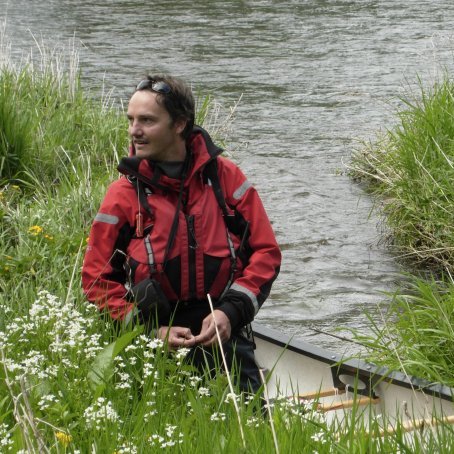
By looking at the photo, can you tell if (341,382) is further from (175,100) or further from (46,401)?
(46,401)

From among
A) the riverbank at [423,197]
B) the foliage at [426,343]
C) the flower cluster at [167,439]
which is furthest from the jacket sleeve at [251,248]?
the riverbank at [423,197]

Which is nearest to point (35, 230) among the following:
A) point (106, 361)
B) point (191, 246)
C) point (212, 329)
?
point (191, 246)

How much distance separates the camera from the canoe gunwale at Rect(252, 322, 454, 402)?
183 inches

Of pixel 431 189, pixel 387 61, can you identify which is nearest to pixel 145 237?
pixel 431 189

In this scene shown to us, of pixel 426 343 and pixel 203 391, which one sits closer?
pixel 203 391

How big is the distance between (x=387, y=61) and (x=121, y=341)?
39.1 ft

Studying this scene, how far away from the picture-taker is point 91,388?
3.98 metres

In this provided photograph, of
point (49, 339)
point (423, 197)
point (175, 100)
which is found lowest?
point (423, 197)

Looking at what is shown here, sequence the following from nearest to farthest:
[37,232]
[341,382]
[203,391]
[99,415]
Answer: [99,415] < [203,391] < [341,382] < [37,232]

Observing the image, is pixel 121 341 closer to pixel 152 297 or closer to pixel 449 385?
pixel 152 297

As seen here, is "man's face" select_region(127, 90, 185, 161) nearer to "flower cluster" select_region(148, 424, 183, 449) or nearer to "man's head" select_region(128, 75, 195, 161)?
"man's head" select_region(128, 75, 195, 161)

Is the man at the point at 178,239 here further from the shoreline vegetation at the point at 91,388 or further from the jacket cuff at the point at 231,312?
the shoreline vegetation at the point at 91,388

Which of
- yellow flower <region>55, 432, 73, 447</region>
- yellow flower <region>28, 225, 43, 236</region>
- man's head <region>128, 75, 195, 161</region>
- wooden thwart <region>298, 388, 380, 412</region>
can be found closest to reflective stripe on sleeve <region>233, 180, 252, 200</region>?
man's head <region>128, 75, 195, 161</region>

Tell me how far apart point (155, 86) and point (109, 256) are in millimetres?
712
